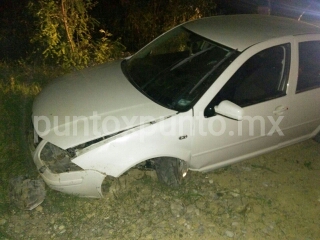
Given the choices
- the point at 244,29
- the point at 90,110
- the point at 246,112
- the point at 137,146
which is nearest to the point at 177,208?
the point at 137,146

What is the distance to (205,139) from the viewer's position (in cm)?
290

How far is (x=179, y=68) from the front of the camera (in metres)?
3.08

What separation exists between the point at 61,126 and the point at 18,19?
5.63m

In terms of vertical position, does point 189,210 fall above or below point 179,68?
below

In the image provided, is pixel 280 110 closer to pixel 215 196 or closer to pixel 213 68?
pixel 213 68

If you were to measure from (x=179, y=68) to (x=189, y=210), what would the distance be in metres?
1.35

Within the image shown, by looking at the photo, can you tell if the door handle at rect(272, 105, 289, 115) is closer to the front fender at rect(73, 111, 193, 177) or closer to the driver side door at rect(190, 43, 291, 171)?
the driver side door at rect(190, 43, 291, 171)

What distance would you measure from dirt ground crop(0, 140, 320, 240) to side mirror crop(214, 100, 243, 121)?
3.16 ft

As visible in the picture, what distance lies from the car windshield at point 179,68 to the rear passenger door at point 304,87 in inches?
29.8

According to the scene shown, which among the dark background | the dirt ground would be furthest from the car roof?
the dark background

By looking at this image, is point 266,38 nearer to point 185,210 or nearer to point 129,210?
point 185,210

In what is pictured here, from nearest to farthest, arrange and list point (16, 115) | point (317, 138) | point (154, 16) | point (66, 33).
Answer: point (16, 115), point (317, 138), point (66, 33), point (154, 16)

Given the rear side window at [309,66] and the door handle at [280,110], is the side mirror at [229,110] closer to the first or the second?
the door handle at [280,110]

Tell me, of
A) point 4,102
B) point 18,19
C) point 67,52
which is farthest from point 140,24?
→ point 4,102
